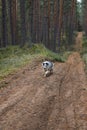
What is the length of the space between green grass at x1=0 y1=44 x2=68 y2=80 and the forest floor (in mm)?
2129

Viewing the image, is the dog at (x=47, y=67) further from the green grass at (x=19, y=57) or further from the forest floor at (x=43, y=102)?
the green grass at (x=19, y=57)

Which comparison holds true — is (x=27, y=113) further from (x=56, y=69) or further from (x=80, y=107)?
(x=56, y=69)

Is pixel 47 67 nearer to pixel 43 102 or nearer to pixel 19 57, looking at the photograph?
pixel 43 102

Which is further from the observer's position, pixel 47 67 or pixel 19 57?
pixel 19 57

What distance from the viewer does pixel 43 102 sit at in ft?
43.0

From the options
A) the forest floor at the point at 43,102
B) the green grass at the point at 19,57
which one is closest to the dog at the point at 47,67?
the forest floor at the point at 43,102

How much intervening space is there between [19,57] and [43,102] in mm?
15025

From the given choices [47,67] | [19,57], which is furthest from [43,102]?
[19,57]

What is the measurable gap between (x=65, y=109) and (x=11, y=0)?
101ft

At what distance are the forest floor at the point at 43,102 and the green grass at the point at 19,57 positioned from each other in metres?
2.13

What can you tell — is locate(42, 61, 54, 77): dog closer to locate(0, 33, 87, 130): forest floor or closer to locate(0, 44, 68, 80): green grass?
locate(0, 33, 87, 130): forest floor

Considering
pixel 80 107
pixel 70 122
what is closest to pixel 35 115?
pixel 70 122

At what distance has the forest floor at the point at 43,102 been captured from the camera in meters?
10.5

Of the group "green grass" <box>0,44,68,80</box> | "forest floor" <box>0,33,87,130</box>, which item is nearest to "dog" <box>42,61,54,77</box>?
"forest floor" <box>0,33,87,130</box>
